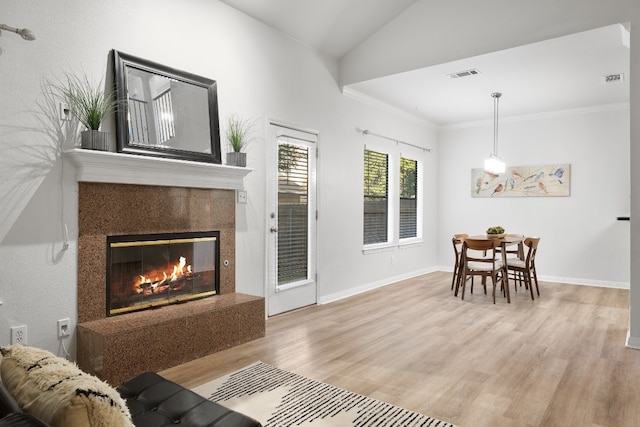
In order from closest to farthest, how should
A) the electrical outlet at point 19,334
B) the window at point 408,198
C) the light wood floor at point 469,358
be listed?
the light wood floor at point 469,358, the electrical outlet at point 19,334, the window at point 408,198

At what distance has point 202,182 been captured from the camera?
12.0 ft

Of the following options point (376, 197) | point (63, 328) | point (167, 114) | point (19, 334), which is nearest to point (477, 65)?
point (376, 197)

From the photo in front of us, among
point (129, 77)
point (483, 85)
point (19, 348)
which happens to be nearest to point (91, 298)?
point (129, 77)

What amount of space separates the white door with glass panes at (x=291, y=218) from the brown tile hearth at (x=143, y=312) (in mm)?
804

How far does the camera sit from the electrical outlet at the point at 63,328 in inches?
114

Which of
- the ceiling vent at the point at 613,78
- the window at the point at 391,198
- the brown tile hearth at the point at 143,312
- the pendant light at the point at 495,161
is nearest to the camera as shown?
the brown tile hearth at the point at 143,312

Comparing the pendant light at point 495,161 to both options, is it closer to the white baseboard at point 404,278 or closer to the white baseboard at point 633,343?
the white baseboard at point 404,278

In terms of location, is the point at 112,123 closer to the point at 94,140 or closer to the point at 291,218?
the point at 94,140

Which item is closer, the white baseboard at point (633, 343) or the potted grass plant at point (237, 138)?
the white baseboard at point (633, 343)

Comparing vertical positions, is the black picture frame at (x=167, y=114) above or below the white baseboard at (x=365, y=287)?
above

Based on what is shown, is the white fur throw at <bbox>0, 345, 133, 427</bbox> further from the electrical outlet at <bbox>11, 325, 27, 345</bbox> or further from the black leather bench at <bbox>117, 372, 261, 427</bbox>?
the electrical outlet at <bbox>11, 325, 27, 345</bbox>

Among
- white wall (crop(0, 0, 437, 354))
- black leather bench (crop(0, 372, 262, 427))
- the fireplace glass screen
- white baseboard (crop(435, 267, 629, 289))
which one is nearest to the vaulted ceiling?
white wall (crop(0, 0, 437, 354))

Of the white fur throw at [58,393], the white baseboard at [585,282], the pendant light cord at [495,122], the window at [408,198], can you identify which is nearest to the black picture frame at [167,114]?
the white fur throw at [58,393]

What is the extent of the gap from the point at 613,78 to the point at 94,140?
5654 millimetres
